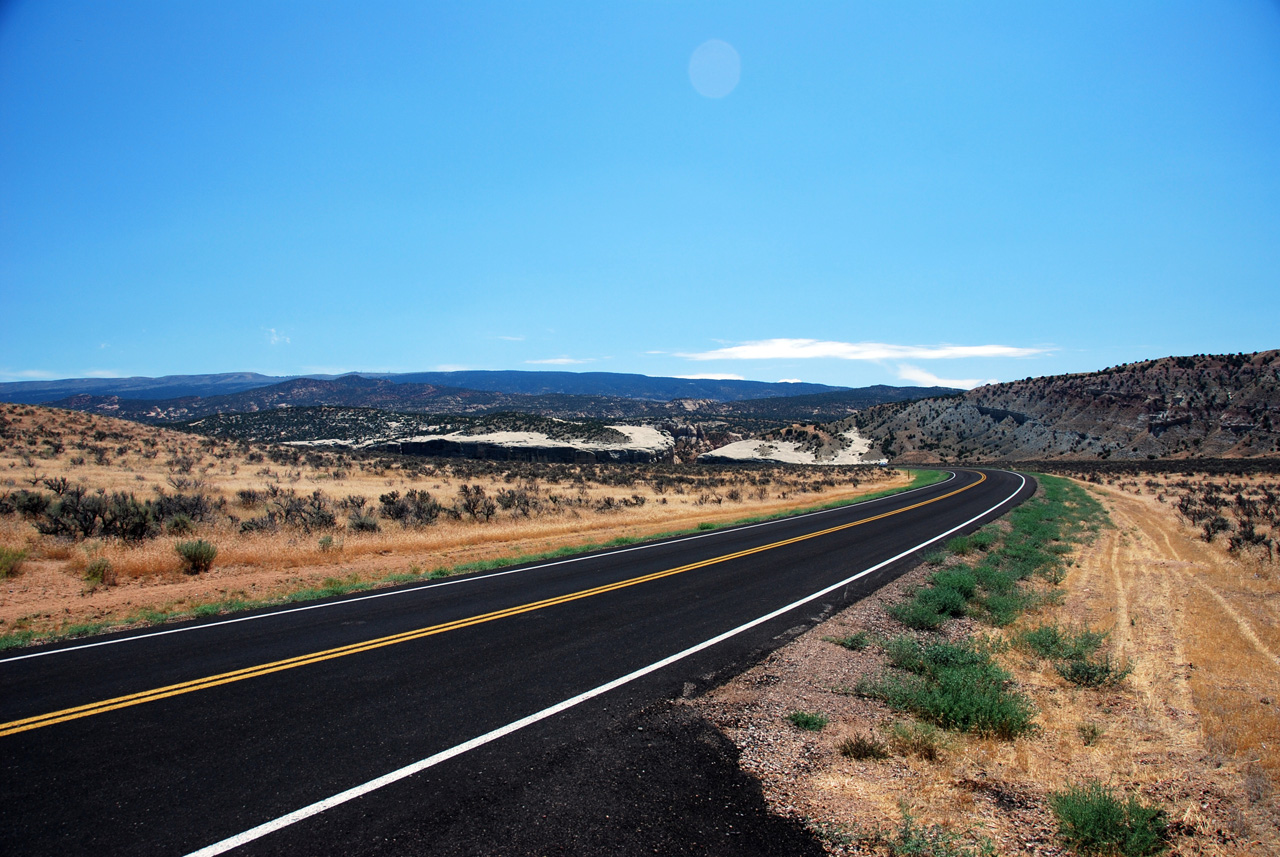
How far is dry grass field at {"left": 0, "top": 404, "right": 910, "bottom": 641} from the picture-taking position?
11.3 m

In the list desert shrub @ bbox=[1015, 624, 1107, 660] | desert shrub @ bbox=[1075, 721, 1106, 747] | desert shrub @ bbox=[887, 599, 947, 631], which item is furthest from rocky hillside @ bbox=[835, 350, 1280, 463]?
desert shrub @ bbox=[1075, 721, 1106, 747]

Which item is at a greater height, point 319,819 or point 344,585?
point 319,819

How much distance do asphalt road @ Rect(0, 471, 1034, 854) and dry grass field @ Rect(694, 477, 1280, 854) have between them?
1.75 feet

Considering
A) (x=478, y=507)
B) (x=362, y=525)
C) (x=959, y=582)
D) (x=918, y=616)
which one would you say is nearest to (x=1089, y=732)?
(x=918, y=616)

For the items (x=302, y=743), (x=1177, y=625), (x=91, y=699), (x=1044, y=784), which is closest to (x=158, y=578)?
(x=91, y=699)

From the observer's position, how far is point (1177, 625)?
30.7ft

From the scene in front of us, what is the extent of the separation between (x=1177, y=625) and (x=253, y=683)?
45.2 feet

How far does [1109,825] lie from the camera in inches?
155

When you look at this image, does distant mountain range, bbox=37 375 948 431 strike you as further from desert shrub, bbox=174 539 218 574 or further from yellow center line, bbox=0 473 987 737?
yellow center line, bbox=0 473 987 737

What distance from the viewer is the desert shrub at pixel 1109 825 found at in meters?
3.83

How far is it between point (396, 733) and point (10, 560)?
40.3ft

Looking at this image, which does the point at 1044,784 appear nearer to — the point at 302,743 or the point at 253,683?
the point at 302,743

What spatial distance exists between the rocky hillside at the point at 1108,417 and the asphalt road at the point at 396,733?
8269 centimetres

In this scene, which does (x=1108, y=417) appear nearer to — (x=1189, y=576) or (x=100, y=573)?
(x=1189, y=576)
